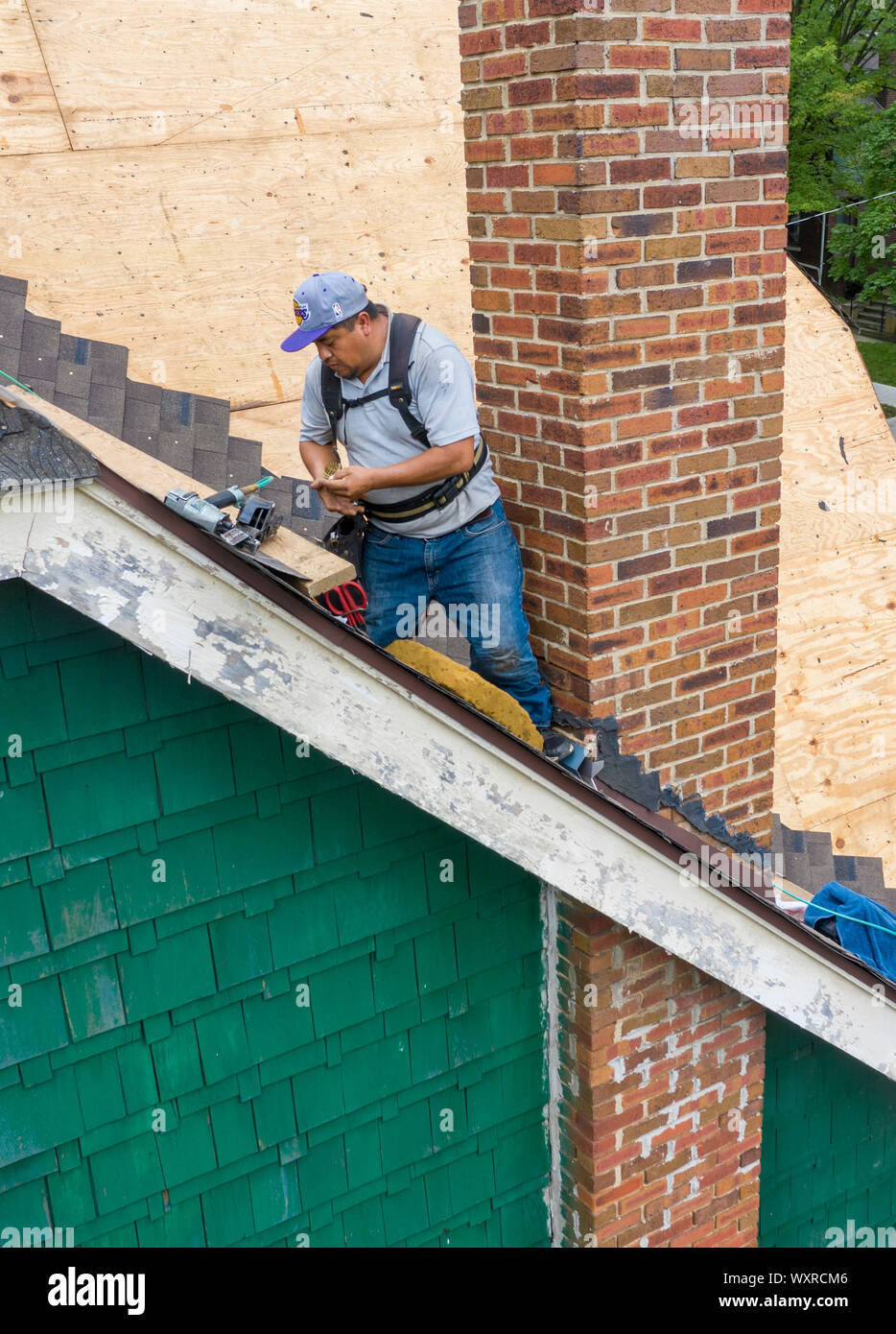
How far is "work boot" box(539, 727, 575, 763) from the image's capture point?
3848 mm

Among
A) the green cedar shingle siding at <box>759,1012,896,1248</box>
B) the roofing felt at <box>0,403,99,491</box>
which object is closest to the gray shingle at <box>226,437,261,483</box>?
the roofing felt at <box>0,403,99,491</box>

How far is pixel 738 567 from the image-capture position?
4023 millimetres

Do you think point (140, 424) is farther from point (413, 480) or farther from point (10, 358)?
point (413, 480)

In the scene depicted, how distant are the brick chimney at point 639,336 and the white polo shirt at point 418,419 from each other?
0.82ft

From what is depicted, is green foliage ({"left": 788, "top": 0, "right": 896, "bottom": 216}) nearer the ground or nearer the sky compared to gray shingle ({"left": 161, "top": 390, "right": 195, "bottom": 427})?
nearer the sky

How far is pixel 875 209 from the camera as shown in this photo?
18.0m

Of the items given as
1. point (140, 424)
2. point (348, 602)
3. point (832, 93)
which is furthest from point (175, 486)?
point (832, 93)

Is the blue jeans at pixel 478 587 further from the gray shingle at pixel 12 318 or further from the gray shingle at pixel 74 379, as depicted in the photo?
the gray shingle at pixel 12 318

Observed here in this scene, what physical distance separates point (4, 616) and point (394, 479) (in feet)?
3.98

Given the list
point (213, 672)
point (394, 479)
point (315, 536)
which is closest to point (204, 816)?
point (213, 672)

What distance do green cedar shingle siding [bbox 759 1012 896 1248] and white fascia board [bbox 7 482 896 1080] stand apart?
0.63 meters

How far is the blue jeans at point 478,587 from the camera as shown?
382 cm

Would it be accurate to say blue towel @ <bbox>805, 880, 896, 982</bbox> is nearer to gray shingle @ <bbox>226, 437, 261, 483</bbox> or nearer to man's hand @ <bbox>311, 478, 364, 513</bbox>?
man's hand @ <bbox>311, 478, 364, 513</bbox>

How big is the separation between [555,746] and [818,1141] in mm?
2491
